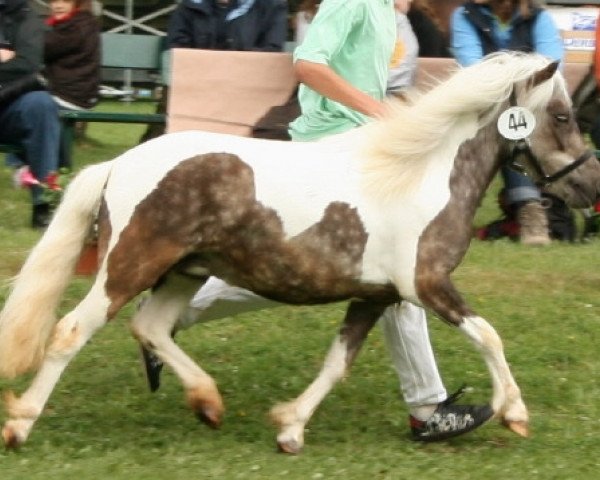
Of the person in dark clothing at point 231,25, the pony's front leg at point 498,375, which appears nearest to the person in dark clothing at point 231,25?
the person in dark clothing at point 231,25

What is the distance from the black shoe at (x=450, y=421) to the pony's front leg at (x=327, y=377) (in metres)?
0.43

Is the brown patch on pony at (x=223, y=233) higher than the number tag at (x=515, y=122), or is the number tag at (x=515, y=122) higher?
the number tag at (x=515, y=122)

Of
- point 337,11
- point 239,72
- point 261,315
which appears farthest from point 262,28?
point 337,11

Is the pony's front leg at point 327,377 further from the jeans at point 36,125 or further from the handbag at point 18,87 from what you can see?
the handbag at point 18,87

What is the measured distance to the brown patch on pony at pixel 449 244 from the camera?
5.95 metres

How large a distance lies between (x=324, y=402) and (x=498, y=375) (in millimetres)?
1264

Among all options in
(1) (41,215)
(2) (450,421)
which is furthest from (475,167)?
(1) (41,215)

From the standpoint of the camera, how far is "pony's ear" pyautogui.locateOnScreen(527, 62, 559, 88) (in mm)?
6129

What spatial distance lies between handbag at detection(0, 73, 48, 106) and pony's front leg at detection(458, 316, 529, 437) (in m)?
5.09

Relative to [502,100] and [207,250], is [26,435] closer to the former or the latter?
[207,250]

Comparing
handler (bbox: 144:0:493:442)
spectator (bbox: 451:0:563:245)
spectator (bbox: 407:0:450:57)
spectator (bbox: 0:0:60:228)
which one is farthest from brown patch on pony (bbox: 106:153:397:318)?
spectator (bbox: 407:0:450:57)

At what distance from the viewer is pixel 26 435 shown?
607 cm

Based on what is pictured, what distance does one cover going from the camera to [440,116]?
6051 millimetres

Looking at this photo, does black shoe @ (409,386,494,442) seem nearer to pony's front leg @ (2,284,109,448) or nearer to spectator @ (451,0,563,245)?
pony's front leg @ (2,284,109,448)
